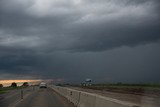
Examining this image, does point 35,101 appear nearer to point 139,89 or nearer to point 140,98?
point 140,98

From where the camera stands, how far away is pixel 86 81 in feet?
389

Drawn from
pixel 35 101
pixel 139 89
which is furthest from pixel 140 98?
pixel 139 89

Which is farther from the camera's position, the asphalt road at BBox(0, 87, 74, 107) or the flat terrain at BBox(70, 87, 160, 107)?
the asphalt road at BBox(0, 87, 74, 107)

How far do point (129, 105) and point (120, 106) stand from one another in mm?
709

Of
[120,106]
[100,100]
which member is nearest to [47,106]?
[100,100]

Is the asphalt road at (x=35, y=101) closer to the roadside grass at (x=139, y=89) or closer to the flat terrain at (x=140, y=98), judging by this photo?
the flat terrain at (x=140, y=98)

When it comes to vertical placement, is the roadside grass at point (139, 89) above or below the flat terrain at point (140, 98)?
above

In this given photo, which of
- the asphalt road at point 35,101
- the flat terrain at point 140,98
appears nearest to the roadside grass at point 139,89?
the flat terrain at point 140,98

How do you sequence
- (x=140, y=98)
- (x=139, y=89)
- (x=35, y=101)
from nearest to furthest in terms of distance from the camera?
(x=35, y=101), (x=140, y=98), (x=139, y=89)

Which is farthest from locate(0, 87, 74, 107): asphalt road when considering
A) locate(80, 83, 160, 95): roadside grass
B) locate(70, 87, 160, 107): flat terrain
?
locate(80, 83, 160, 95): roadside grass

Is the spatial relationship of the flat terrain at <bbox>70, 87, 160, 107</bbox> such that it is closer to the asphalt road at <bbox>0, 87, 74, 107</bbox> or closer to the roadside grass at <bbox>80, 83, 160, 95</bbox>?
the roadside grass at <bbox>80, 83, 160, 95</bbox>

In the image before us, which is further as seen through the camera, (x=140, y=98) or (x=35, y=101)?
(x=140, y=98)

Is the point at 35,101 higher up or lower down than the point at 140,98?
lower down

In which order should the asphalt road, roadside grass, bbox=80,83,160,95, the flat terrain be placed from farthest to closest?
1. roadside grass, bbox=80,83,160,95
2. the asphalt road
3. the flat terrain
